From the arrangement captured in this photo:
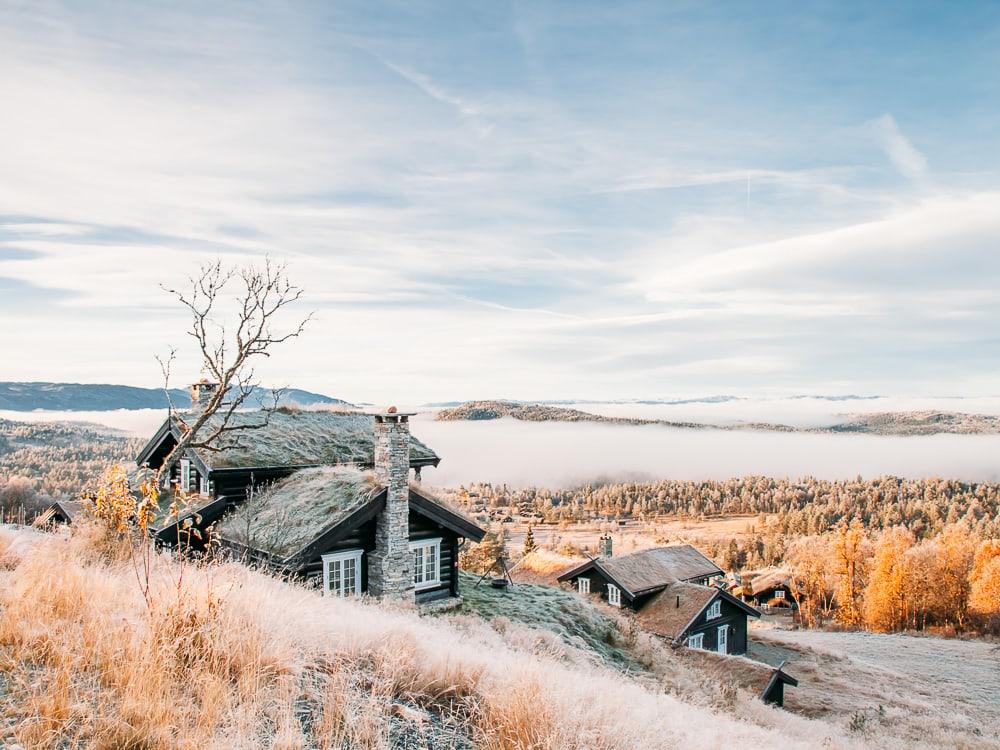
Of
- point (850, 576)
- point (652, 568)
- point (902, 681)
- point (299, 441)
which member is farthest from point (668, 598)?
point (850, 576)

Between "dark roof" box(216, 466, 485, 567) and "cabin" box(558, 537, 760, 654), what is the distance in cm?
1770

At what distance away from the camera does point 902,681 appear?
123 feet

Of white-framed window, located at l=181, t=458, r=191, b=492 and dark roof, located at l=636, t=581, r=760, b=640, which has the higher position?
white-framed window, located at l=181, t=458, r=191, b=492

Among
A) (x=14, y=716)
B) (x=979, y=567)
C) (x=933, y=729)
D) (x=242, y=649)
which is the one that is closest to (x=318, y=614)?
(x=242, y=649)

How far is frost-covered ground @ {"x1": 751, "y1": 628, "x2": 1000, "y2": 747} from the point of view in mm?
26766

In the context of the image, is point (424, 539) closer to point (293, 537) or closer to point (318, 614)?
point (293, 537)

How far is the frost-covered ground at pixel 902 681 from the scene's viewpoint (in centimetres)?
2677

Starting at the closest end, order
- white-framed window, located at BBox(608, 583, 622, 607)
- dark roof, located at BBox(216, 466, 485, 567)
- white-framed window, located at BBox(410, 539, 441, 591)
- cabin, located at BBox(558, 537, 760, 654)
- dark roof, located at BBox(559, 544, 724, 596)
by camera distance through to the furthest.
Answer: dark roof, located at BBox(216, 466, 485, 567)
white-framed window, located at BBox(410, 539, 441, 591)
cabin, located at BBox(558, 537, 760, 654)
white-framed window, located at BBox(608, 583, 622, 607)
dark roof, located at BBox(559, 544, 724, 596)

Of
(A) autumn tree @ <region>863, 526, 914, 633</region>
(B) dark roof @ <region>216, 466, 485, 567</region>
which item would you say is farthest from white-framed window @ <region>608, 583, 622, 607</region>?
(A) autumn tree @ <region>863, 526, 914, 633</region>

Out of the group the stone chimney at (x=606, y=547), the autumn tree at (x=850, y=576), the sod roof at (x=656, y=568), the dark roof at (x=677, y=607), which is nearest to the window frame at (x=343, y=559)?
the dark roof at (x=677, y=607)

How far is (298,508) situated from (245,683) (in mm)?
15553

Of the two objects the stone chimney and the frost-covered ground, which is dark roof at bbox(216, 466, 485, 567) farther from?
the stone chimney

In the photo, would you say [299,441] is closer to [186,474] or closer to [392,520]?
[186,474]

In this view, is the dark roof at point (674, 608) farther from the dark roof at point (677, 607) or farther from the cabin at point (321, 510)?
the cabin at point (321, 510)
